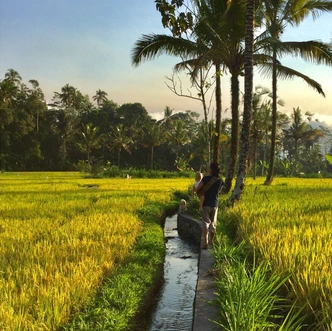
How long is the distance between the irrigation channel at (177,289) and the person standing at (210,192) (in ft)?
2.61

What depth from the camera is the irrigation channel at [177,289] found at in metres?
4.59

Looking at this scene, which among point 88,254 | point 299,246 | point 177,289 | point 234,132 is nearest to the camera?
point 299,246

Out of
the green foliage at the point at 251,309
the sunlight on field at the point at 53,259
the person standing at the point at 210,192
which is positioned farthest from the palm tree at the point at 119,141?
the green foliage at the point at 251,309

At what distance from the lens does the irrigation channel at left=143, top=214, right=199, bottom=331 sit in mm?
4589

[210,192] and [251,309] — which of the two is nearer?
[251,309]

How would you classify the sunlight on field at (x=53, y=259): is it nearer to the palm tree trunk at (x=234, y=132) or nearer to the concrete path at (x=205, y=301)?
the concrete path at (x=205, y=301)

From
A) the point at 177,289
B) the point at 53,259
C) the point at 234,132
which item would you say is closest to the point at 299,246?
the point at 177,289

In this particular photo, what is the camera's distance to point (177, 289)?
18.9 ft

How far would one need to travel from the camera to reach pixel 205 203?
6324 mm

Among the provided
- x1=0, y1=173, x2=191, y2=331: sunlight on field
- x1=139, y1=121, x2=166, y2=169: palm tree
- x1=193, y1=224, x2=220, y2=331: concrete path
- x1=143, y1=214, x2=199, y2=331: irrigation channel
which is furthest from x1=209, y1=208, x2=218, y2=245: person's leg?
x1=139, y1=121, x2=166, y2=169: palm tree

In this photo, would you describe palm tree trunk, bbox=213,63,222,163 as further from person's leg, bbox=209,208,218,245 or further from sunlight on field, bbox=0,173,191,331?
person's leg, bbox=209,208,218,245

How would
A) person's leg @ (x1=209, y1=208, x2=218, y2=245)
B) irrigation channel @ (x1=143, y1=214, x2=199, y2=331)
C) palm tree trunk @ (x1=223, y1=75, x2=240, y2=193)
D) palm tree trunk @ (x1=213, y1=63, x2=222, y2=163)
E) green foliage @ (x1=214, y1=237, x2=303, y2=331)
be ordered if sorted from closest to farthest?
green foliage @ (x1=214, y1=237, x2=303, y2=331) < irrigation channel @ (x1=143, y1=214, x2=199, y2=331) < person's leg @ (x1=209, y1=208, x2=218, y2=245) < palm tree trunk @ (x1=223, y1=75, x2=240, y2=193) < palm tree trunk @ (x1=213, y1=63, x2=222, y2=163)

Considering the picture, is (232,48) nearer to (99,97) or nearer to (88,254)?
(88,254)

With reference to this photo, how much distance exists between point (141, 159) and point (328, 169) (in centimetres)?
4339
